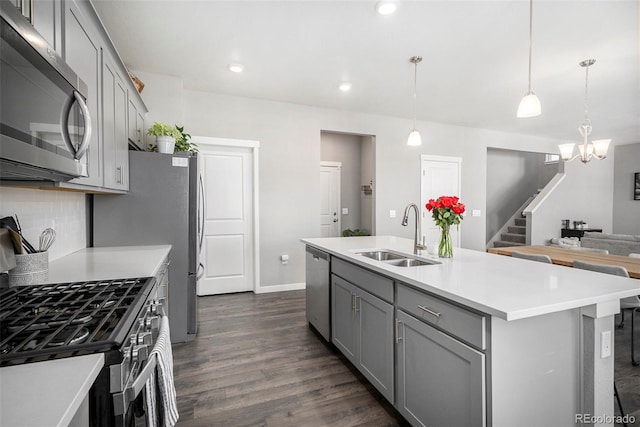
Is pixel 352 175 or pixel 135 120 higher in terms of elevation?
pixel 135 120

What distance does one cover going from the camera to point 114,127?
2.24 meters

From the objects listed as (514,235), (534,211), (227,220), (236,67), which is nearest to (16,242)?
(236,67)

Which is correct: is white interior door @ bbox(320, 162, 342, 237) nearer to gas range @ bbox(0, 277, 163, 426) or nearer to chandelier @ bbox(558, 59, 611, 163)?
chandelier @ bbox(558, 59, 611, 163)

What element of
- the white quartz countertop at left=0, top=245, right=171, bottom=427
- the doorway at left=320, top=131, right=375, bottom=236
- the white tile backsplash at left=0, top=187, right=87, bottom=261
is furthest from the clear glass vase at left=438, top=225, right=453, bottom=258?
the doorway at left=320, top=131, right=375, bottom=236

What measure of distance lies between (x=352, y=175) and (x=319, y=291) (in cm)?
382

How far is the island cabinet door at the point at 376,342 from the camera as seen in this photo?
1.84 m

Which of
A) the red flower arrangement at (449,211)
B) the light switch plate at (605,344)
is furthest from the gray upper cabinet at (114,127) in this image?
the light switch plate at (605,344)

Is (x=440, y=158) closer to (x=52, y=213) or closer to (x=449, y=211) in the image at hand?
(x=449, y=211)

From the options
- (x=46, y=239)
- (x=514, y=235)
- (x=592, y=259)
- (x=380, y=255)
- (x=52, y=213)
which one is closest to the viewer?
(x=46, y=239)

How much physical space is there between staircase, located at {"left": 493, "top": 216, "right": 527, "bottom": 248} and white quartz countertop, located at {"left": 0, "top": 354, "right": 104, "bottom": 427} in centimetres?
846

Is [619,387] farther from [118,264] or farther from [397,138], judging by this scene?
[397,138]

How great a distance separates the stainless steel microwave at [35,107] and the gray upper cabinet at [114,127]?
3.02 ft

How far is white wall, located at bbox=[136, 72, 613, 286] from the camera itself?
13.9ft

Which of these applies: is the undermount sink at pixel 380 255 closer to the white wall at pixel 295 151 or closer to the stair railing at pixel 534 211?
the white wall at pixel 295 151
